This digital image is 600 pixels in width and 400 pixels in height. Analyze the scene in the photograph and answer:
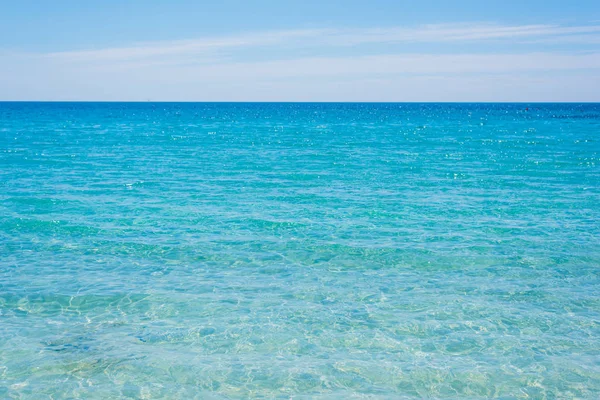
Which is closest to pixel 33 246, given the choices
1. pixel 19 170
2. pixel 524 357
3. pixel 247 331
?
pixel 247 331

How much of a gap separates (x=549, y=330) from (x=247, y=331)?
22.8 ft

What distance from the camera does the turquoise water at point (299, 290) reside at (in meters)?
10.1

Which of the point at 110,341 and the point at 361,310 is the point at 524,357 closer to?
the point at 361,310

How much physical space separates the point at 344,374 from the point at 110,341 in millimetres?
5207

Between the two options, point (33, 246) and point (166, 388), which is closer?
point (166, 388)

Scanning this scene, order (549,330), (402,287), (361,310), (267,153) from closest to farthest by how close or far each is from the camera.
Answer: (549,330)
(361,310)
(402,287)
(267,153)

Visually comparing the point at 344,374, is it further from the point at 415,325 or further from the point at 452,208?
the point at 452,208

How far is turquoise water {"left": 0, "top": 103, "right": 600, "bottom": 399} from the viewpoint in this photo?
1015 centimetres

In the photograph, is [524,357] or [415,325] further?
[415,325]

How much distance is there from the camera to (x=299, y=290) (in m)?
14.1

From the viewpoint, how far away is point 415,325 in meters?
12.1

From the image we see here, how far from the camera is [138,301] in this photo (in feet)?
44.1

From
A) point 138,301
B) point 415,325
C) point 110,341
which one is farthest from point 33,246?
point 415,325

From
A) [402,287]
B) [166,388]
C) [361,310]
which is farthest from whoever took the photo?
[402,287]
